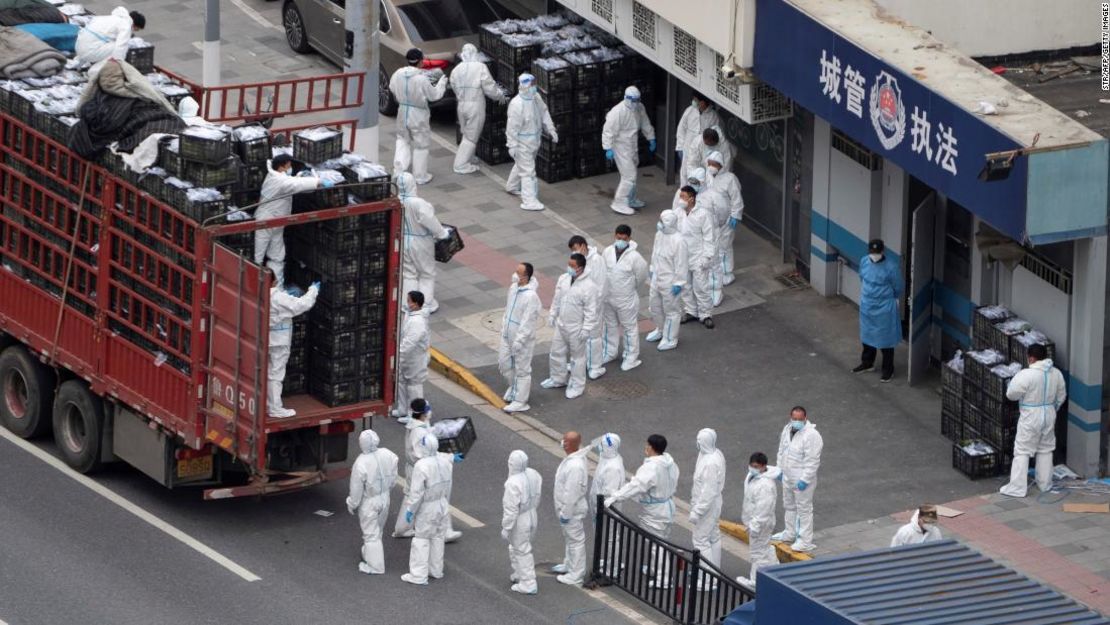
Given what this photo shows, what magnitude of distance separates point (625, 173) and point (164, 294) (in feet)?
30.3

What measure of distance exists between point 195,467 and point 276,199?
2565mm

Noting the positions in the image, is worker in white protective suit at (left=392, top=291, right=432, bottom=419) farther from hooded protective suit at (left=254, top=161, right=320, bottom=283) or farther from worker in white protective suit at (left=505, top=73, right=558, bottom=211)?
worker in white protective suit at (left=505, top=73, right=558, bottom=211)

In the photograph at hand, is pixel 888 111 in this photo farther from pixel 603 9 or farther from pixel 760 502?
pixel 603 9

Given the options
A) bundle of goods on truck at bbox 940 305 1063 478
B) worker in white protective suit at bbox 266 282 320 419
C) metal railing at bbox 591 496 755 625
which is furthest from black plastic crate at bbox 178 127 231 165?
bundle of goods on truck at bbox 940 305 1063 478

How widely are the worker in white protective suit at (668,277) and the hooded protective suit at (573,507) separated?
490 centimetres

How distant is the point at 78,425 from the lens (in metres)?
22.9

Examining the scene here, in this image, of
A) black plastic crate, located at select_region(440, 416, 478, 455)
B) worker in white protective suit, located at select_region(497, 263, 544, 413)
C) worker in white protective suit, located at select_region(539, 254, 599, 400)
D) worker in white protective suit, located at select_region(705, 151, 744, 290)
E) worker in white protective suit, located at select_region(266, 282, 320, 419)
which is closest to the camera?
worker in white protective suit, located at select_region(266, 282, 320, 419)

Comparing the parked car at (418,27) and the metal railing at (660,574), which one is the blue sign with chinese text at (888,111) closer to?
the metal railing at (660,574)

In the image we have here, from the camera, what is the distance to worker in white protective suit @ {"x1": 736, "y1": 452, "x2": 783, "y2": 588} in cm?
2116

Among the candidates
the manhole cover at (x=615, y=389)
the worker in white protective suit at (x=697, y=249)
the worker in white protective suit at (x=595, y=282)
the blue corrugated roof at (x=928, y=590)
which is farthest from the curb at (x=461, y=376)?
the blue corrugated roof at (x=928, y=590)

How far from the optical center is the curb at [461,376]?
25156 mm

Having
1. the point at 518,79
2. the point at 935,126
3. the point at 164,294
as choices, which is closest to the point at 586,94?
the point at 518,79

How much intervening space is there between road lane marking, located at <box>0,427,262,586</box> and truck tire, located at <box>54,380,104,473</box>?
0.09m

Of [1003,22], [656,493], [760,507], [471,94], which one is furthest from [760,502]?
[471,94]
